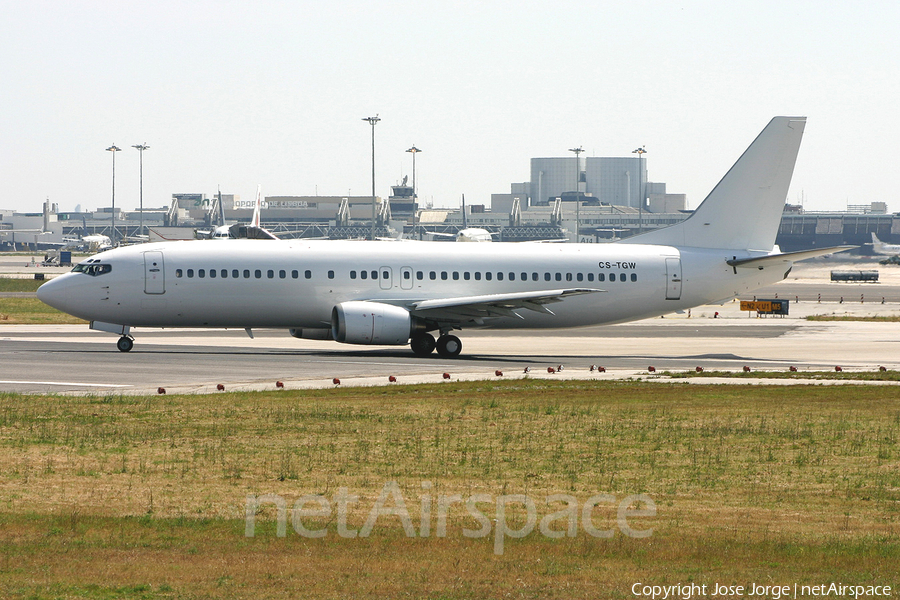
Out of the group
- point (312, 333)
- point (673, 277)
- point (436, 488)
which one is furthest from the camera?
point (673, 277)

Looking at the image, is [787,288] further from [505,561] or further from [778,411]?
[505,561]

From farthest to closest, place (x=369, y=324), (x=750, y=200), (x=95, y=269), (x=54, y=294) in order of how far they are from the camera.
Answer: (x=750, y=200), (x=95, y=269), (x=54, y=294), (x=369, y=324)

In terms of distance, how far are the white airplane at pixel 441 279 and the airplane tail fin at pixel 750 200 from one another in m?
0.05

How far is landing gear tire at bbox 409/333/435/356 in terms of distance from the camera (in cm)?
4728

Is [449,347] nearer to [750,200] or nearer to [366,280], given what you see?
[366,280]

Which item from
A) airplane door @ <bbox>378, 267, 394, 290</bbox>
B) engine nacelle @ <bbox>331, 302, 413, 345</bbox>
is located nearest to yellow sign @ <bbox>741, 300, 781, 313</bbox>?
airplane door @ <bbox>378, 267, 394, 290</bbox>

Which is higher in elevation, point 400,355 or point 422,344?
point 422,344

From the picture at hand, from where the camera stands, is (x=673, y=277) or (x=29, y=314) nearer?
(x=673, y=277)

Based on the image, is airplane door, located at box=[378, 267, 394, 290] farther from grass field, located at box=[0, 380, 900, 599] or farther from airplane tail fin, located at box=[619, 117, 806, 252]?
grass field, located at box=[0, 380, 900, 599]

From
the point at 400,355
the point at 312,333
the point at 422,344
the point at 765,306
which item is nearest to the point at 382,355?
the point at 400,355

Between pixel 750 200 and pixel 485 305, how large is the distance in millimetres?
14466

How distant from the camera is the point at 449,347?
47156mm

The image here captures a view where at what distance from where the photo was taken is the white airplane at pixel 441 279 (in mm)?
45969

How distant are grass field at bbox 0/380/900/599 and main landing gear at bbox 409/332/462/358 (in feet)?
51.6
